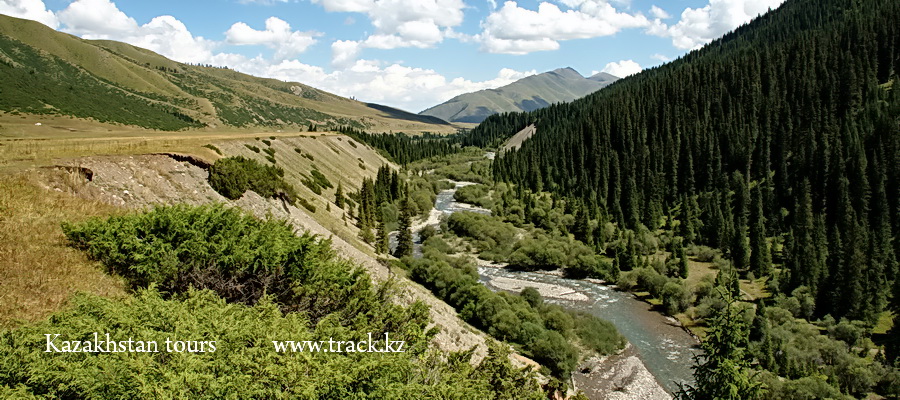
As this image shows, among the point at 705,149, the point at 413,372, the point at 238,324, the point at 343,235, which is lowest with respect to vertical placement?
the point at 343,235

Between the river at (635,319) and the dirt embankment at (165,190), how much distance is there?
1519 cm

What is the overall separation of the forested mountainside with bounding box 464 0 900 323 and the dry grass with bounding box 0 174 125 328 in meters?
68.1

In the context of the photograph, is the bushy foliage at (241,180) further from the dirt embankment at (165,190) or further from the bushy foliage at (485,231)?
the bushy foliage at (485,231)

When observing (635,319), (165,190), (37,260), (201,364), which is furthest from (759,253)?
(37,260)

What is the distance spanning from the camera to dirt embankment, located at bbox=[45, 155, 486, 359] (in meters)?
26.0

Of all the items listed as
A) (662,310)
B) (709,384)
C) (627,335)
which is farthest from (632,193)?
(709,384)

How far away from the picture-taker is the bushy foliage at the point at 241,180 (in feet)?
117

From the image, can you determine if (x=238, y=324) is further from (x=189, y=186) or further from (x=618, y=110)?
(x=618, y=110)

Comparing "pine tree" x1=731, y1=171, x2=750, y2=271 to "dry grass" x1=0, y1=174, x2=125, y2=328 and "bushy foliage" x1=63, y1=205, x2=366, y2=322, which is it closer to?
"bushy foliage" x1=63, y1=205, x2=366, y2=322

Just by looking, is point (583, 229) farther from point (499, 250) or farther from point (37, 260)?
point (37, 260)

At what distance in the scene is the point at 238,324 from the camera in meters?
14.6

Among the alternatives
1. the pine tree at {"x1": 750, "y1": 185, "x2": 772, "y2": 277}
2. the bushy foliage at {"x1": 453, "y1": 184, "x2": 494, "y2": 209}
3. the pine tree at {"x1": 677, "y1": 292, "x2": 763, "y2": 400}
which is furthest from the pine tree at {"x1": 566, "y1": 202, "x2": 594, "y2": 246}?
the pine tree at {"x1": 677, "y1": 292, "x2": 763, "y2": 400}

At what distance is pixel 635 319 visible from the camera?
2181 inches

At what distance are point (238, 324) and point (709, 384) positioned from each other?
17780 mm
